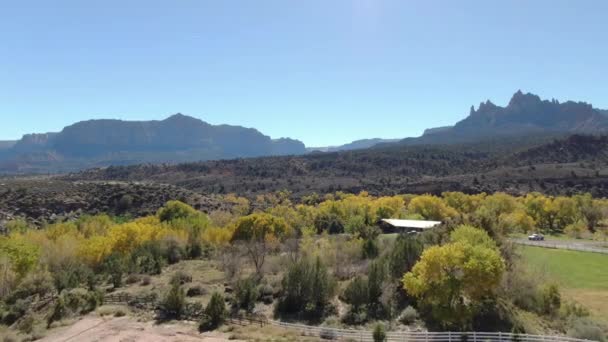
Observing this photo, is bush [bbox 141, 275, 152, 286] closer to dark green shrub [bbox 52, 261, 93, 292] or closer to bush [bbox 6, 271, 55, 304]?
dark green shrub [bbox 52, 261, 93, 292]

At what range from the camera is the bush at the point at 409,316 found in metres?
32.9

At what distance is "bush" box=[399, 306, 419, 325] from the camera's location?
3294 centimetres

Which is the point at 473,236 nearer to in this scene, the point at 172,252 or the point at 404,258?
the point at 404,258

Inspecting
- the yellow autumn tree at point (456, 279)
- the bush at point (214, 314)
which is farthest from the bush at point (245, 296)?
the yellow autumn tree at point (456, 279)

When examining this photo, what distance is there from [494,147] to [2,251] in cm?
18638

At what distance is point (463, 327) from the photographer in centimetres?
3034

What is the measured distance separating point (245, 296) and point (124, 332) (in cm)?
1000

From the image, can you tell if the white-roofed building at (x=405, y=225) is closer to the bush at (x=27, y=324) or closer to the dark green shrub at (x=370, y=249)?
the dark green shrub at (x=370, y=249)

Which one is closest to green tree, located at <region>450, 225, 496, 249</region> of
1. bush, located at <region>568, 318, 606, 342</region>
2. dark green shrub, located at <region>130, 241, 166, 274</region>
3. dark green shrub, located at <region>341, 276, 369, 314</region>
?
dark green shrub, located at <region>341, 276, 369, 314</region>

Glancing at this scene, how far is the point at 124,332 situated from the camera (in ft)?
105

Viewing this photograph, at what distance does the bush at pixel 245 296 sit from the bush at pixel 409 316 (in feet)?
39.6

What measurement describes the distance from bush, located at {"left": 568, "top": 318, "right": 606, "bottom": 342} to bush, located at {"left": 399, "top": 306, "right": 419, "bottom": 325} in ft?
31.3

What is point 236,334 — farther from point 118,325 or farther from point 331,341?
point 118,325

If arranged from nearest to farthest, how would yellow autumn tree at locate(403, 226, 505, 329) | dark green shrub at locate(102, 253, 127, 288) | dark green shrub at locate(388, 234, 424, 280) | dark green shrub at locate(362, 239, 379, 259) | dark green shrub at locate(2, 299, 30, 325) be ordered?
yellow autumn tree at locate(403, 226, 505, 329), dark green shrub at locate(2, 299, 30, 325), dark green shrub at locate(388, 234, 424, 280), dark green shrub at locate(102, 253, 127, 288), dark green shrub at locate(362, 239, 379, 259)
